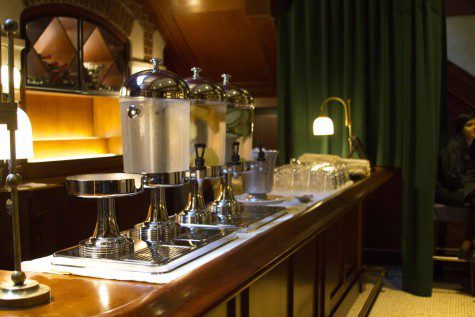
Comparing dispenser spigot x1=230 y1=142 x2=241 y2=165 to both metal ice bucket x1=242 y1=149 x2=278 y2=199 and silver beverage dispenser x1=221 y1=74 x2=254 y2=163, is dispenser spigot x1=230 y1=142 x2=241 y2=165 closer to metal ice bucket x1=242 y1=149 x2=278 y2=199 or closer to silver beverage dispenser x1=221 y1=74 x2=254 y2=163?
silver beverage dispenser x1=221 y1=74 x2=254 y2=163

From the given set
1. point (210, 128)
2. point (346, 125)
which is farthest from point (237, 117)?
point (346, 125)

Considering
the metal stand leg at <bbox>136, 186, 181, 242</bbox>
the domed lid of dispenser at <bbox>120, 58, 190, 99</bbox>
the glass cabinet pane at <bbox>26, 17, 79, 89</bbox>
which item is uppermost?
the glass cabinet pane at <bbox>26, 17, 79, 89</bbox>

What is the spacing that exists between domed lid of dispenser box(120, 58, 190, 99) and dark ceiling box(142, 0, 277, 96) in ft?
11.9

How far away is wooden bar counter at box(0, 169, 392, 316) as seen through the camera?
→ 1329mm

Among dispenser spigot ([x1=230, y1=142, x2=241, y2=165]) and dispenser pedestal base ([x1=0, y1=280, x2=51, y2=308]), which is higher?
dispenser spigot ([x1=230, y1=142, x2=241, y2=165])

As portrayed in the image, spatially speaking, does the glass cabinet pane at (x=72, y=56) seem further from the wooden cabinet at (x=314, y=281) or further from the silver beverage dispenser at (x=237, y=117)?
the silver beverage dispenser at (x=237, y=117)

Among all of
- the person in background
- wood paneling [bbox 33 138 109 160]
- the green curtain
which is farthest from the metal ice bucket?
wood paneling [bbox 33 138 109 160]

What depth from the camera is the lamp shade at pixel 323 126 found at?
14.8 ft

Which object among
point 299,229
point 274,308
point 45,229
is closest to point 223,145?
point 299,229

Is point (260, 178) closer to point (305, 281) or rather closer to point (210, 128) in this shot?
point (305, 281)

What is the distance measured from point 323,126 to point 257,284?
8.48 ft

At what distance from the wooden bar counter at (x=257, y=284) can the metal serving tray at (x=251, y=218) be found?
3.5 inches

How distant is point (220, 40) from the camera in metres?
6.19

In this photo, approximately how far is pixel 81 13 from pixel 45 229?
204 cm
